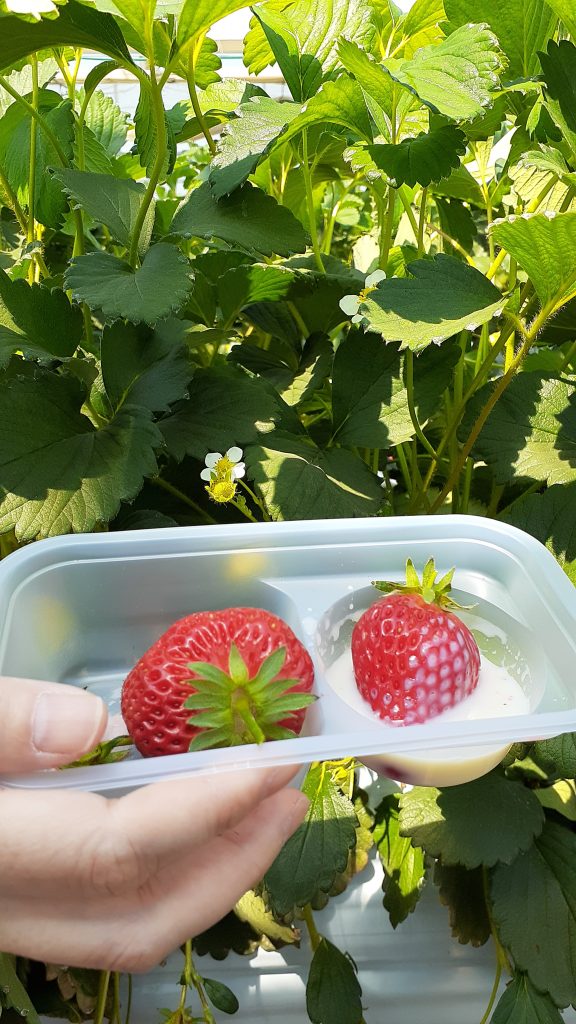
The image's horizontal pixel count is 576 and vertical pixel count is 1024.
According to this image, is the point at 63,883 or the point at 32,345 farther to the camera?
the point at 32,345

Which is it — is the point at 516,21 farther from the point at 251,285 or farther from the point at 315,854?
the point at 315,854

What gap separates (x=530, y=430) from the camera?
2.10 feet

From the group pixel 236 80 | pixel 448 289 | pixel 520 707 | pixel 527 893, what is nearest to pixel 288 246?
pixel 448 289

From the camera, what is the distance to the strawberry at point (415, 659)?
0.45m

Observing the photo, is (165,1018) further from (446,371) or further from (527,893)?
(446,371)

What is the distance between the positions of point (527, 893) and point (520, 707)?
0.22 meters

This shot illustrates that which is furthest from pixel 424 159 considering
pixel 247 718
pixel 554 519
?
pixel 247 718

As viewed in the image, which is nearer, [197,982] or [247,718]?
[247,718]

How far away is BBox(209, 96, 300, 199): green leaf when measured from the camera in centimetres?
51

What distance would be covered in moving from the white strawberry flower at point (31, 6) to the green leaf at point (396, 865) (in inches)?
23.6

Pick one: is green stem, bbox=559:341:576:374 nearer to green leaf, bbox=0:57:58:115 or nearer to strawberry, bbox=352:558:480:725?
strawberry, bbox=352:558:480:725

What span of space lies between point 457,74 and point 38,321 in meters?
0.32

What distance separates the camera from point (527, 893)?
582 millimetres

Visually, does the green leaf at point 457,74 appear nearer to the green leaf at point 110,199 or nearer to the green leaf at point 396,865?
the green leaf at point 110,199
